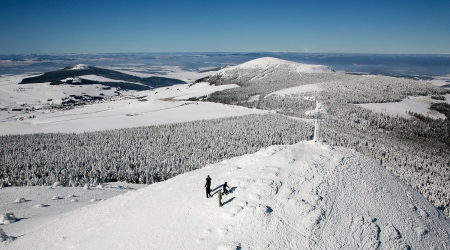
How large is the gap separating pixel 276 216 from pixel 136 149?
139ft

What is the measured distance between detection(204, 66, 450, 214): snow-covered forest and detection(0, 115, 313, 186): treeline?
1202 centimetres

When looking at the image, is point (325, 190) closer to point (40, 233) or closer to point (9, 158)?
point (40, 233)

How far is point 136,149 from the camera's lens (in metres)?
51.9

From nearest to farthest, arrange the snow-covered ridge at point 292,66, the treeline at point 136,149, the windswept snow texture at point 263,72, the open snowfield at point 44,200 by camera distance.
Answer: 1. the open snowfield at point 44,200
2. the treeline at point 136,149
3. the windswept snow texture at point 263,72
4. the snow-covered ridge at point 292,66

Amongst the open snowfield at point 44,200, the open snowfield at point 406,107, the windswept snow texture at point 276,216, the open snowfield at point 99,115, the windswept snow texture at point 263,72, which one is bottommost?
the open snowfield at point 99,115

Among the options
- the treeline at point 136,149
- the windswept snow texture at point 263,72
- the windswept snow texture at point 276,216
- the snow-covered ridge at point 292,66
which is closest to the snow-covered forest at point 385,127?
the treeline at point 136,149

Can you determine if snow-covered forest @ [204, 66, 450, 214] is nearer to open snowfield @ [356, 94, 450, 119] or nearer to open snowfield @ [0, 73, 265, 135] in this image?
open snowfield @ [356, 94, 450, 119]

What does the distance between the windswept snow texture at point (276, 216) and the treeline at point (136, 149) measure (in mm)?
19680

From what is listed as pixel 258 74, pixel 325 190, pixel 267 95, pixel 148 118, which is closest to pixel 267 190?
pixel 325 190

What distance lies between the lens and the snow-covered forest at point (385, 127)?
4000cm

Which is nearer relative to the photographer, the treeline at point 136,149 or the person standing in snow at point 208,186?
the person standing in snow at point 208,186

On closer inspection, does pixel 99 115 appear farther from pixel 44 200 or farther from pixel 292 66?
pixel 292 66

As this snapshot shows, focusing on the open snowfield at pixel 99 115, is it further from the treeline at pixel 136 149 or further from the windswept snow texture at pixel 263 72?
the windswept snow texture at pixel 263 72

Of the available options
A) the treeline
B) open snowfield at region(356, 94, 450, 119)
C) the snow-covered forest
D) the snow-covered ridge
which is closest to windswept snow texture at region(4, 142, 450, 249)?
the treeline
